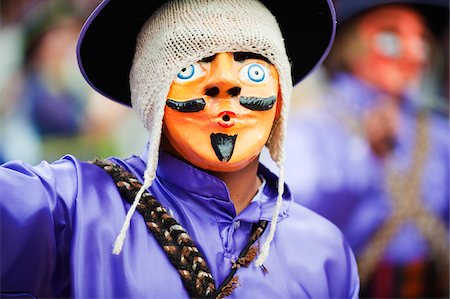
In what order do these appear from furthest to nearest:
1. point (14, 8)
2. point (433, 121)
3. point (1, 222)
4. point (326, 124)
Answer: point (433, 121) → point (326, 124) → point (14, 8) → point (1, 222)

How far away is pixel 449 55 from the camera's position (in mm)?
4344

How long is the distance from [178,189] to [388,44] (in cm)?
243

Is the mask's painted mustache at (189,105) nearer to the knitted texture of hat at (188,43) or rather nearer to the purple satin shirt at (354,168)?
the knitted texture of hat at (188,43)

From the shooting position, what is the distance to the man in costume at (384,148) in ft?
12.6

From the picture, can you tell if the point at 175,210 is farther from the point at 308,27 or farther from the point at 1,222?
the point at 308,27

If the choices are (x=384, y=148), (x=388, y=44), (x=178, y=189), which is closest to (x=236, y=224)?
(x=178, y=189)

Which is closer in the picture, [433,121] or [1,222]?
[1,222]

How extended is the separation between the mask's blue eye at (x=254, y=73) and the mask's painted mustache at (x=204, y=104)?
0.14ft

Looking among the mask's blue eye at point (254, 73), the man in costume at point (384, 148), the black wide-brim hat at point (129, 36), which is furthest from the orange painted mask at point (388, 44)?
the mask's blue eye at point (254, 73)

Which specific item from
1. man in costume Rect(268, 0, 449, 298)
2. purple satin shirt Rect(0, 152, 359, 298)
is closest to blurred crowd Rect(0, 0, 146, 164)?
man in costume Rect(268, 0, 449, 298)

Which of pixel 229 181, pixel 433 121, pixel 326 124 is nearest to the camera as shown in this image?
pixel 229 181

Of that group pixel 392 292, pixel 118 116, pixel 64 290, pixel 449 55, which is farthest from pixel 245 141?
pixel 449 55

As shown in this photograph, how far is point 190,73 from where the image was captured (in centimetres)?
170

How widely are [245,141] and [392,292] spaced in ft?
8.01
